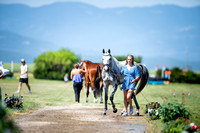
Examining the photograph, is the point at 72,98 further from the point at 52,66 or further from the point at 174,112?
the point at 52,66

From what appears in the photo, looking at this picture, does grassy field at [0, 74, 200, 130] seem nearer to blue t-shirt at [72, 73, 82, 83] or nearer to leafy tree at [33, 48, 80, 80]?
blue t-shirt at [72, 73, 82, 83]

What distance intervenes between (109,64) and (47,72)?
42.1 m

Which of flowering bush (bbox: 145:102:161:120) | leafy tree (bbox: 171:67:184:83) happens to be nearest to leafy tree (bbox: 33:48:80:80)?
leafy tree (bbox: 171:67:184:83)

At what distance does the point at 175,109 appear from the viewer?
8.73 meters

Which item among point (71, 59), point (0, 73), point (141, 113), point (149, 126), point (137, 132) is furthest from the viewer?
point (71, 59)

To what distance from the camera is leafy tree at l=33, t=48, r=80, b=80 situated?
51.8 m


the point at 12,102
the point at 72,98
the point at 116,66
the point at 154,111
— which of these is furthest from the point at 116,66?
the point at 72,98

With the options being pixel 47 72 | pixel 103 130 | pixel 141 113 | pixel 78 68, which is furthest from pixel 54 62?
pixel 103 130

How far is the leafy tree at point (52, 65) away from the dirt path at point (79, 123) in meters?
40.8

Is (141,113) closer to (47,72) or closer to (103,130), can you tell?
(103,130)

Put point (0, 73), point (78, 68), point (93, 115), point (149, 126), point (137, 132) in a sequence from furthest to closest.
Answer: point (78, 68) < point (93, 115) < point (0, 73) < point (149, 126) < point (137, 132)

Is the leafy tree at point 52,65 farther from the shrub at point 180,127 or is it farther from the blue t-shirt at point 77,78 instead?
the shrub at point 180,127

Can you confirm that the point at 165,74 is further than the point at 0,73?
Yes

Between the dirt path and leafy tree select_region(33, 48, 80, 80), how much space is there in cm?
4084
